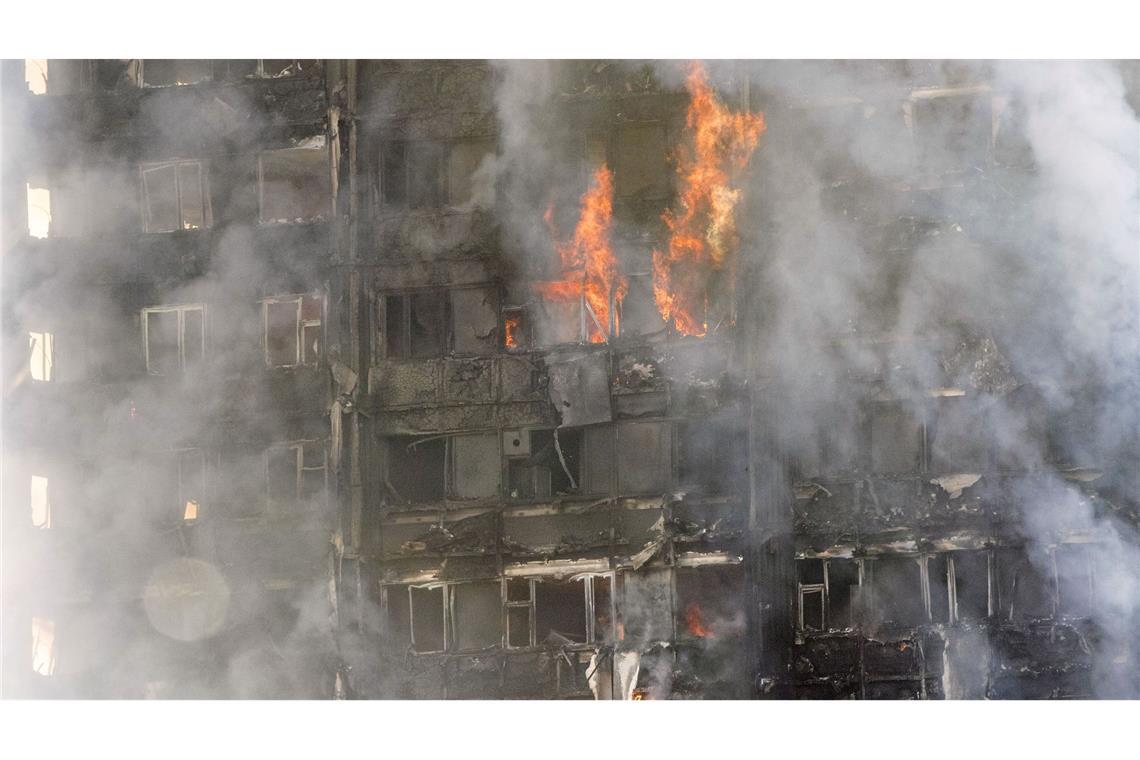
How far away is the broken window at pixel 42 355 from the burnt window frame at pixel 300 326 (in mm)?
1742

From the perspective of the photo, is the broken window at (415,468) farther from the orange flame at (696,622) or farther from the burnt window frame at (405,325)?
the orange flame at (696,622)

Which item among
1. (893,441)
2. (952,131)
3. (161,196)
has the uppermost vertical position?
(952,131)

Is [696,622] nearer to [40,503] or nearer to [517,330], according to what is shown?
[517,330]

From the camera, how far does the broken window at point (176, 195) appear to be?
725 cm

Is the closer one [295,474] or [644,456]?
[644,456]

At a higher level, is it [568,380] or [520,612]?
[568,380]

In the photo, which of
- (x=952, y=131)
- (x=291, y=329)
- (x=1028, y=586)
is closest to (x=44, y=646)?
(x=291, y=329)

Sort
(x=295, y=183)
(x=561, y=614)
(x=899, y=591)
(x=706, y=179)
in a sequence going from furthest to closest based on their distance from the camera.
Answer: (x=295, y=183) → (x=561, y=614) → (x=899, y=591) → (x=706, y=179)

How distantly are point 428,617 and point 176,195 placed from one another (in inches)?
160

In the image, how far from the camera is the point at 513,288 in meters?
7.00

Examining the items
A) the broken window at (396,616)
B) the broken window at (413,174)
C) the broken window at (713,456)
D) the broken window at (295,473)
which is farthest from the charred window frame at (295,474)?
the broken window at (713,456)

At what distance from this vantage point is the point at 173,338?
721 centimetres

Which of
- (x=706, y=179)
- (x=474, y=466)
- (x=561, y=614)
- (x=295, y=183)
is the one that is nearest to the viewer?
(x=706, y=179)

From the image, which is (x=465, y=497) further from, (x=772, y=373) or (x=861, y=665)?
(x=861, y=665)
